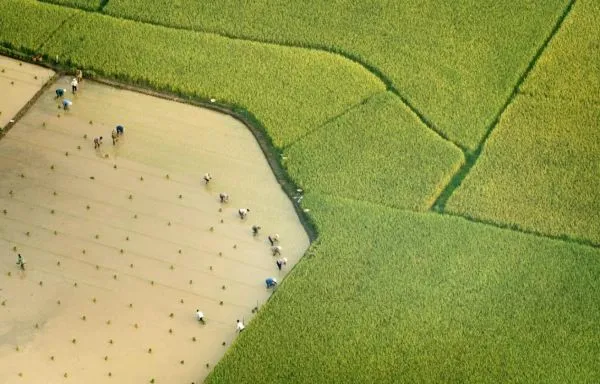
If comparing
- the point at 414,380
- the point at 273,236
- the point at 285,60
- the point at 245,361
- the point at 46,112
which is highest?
the point at 46,112

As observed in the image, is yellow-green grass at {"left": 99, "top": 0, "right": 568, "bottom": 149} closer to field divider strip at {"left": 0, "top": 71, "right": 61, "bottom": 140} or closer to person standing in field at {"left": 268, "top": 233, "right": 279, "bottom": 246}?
field divider strip at {"left": 0, "top": 71, "right": 61, "bottom": 140}

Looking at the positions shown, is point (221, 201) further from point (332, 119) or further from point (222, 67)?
point (222, 67)

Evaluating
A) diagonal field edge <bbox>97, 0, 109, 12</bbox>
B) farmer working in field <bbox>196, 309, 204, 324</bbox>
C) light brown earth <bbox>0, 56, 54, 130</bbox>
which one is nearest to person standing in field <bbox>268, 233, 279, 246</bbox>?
farmer working in field <bbox>196, 309, 204, 324</bbox>

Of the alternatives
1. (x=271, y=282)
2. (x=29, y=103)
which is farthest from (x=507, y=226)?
(x=29, y=103)

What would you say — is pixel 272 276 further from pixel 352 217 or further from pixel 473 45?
pixel 473 45

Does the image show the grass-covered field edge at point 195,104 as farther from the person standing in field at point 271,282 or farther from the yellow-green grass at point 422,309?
the person standing in field at point 271,282

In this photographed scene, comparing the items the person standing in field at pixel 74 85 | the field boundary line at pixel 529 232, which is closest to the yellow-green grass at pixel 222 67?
the person standing in field at pixel 74 85

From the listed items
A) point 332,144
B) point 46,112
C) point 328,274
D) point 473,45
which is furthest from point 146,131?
point 473,45
